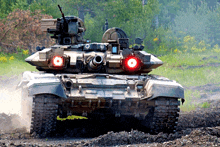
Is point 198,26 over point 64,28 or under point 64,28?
over

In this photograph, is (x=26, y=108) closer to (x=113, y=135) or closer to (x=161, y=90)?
(x=113, y=135)

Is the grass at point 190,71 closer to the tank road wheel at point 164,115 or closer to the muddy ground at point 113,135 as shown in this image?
the muddy ground at point 113,135

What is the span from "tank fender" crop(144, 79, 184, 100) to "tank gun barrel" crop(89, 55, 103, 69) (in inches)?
50.3

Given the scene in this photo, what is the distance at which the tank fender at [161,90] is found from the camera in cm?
940

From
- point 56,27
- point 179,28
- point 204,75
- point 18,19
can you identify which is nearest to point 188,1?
point 179,28

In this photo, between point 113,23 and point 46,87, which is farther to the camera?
point 113,23

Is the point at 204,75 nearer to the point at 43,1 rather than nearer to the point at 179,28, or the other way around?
the point at 43,1

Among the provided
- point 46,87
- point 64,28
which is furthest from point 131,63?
point 46,87

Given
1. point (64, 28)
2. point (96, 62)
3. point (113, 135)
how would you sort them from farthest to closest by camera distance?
point (64, 28), point (96, 62), point (113, 135)

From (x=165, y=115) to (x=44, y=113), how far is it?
257cm

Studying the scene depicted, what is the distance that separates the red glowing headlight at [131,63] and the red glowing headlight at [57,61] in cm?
153

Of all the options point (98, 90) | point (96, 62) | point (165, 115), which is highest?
point (96, 62)

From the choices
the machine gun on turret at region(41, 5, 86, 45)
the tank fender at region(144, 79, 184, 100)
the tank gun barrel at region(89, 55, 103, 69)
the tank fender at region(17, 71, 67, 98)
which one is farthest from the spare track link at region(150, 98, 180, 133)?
the machine gun on turret at region(41, 5, 86, 45)

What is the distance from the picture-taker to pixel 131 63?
11.1 meters
